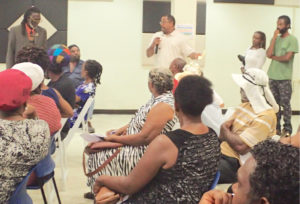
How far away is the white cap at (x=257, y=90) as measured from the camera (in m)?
3.39

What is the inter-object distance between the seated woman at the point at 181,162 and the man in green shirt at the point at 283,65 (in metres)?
4.88

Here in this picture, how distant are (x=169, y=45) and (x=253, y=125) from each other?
3417 mm

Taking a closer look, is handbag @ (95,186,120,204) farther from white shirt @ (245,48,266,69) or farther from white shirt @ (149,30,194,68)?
white shirt @ (245,48,266,69)

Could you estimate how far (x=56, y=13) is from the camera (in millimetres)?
8828

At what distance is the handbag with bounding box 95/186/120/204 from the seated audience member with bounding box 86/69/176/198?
78 cm

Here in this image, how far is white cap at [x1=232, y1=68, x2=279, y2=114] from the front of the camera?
3389 millimetres

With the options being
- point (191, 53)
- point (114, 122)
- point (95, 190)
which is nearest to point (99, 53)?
point (114, 122)

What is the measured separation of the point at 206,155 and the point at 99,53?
702cm

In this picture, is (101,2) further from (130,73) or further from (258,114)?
(258,114)

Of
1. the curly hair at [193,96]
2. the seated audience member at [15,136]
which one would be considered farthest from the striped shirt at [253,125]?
the seated audience member at [15,136]

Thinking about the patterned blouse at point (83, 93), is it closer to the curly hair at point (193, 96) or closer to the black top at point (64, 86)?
the black top at point (64, 86)

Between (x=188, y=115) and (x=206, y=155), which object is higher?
(x=188, y=115)

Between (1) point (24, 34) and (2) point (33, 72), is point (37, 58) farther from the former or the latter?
(1) point (24, 34)

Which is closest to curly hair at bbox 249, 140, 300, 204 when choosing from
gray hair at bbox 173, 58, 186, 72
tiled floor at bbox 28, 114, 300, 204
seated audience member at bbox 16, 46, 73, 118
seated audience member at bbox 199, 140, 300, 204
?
seated audience member at bbox 199, 140, 300, 204
